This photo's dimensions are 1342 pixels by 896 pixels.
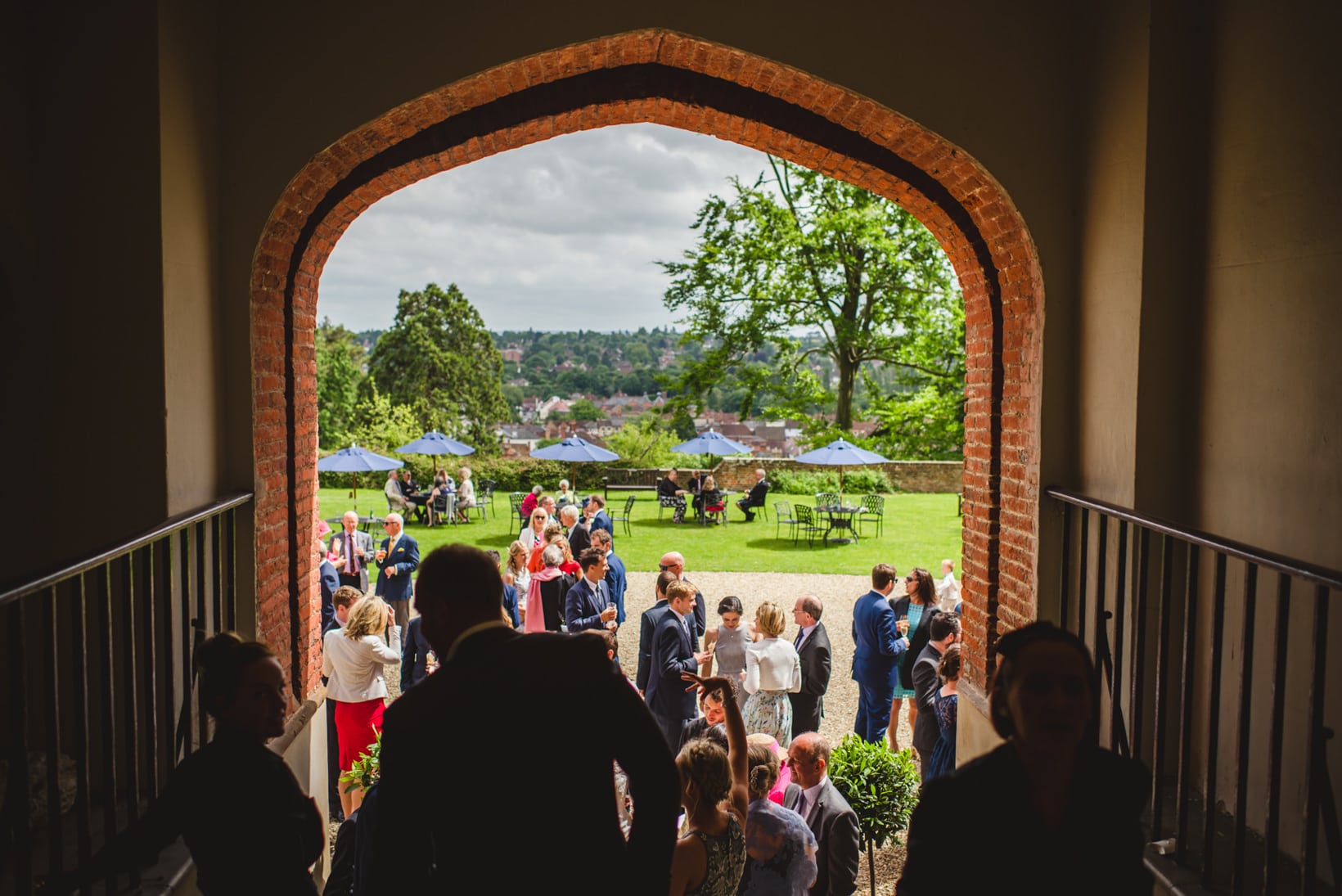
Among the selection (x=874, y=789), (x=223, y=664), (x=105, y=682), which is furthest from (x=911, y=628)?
(x=223, y=664)

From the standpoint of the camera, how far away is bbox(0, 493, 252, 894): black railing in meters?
3.01

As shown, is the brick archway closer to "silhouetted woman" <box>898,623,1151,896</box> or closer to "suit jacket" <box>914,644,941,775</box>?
"suit jacket" <box>914,644,941,775</box>

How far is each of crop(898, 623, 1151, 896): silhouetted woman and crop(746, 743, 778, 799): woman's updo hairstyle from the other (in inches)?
83.8

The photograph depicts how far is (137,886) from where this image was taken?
11.7 ft

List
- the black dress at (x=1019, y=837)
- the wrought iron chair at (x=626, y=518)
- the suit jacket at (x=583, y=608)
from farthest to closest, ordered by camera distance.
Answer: the wrought iron chair at (x=626, y=518)
the suit jacket at (x=583, y=608)
the black dress at (x=1019, y=837)

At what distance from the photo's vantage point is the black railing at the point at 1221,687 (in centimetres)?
305

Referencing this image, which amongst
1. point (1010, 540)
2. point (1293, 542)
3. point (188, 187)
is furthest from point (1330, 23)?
point (188, 187)

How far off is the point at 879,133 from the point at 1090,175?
109 cm

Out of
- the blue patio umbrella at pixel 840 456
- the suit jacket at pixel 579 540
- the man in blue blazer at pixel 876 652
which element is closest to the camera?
the man in blue blazer at pixel 876 652

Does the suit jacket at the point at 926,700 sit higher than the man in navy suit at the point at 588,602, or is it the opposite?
the man in navy suit at the point at 588,602

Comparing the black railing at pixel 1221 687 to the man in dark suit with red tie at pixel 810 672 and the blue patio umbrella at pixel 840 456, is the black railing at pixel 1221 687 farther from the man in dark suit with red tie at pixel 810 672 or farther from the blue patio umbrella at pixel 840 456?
the blue patio umbrella at pixel 840 456

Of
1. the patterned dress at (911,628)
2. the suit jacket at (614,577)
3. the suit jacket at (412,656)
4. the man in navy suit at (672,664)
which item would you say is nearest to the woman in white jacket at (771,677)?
the man in navy suit at (672,664)

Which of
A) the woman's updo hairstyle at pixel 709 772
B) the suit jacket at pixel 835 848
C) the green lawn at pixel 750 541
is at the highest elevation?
the woman's updo hairstyle at pixel 709 772

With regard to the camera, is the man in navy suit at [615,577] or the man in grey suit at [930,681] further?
the man in navy suit at [615,577]
